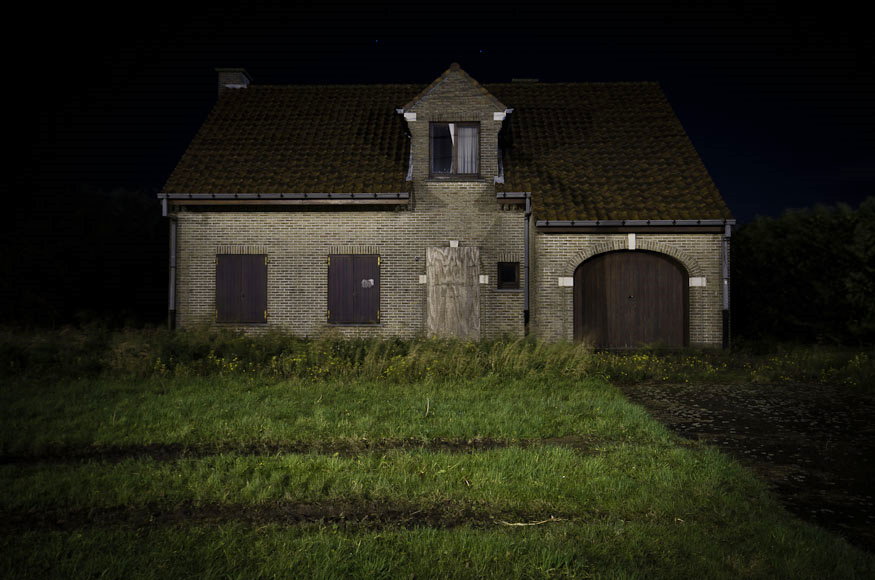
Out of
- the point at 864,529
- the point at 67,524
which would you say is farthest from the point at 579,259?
the point at 67,524

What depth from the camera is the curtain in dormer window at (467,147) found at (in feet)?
52.0

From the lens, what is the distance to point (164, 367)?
1024 cm

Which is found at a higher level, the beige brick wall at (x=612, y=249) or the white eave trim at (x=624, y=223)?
the white eave trim at (x=624, y=223)

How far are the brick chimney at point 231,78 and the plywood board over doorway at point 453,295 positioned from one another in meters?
8.94

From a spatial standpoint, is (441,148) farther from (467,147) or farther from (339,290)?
(339,290)

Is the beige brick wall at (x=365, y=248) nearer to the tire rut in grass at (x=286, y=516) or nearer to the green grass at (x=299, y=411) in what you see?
the green grass at (x=299, y=411)

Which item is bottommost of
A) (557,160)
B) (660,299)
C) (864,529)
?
(864,529)

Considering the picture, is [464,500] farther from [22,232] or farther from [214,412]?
[22,232]

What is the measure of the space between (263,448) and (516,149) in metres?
12.5

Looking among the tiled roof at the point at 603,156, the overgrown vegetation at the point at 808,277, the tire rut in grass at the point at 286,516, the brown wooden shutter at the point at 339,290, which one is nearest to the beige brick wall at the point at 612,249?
the tiled roof at the point at 603,156

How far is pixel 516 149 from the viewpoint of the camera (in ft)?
55.1

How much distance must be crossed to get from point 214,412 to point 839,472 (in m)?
6.73

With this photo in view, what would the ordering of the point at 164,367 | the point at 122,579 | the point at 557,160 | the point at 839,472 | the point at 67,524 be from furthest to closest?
the point at 557,160
the point at 164,367
the point at 839,472
the point at 67,524
the point at 122,579

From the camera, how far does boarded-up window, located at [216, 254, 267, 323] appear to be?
15.6m
